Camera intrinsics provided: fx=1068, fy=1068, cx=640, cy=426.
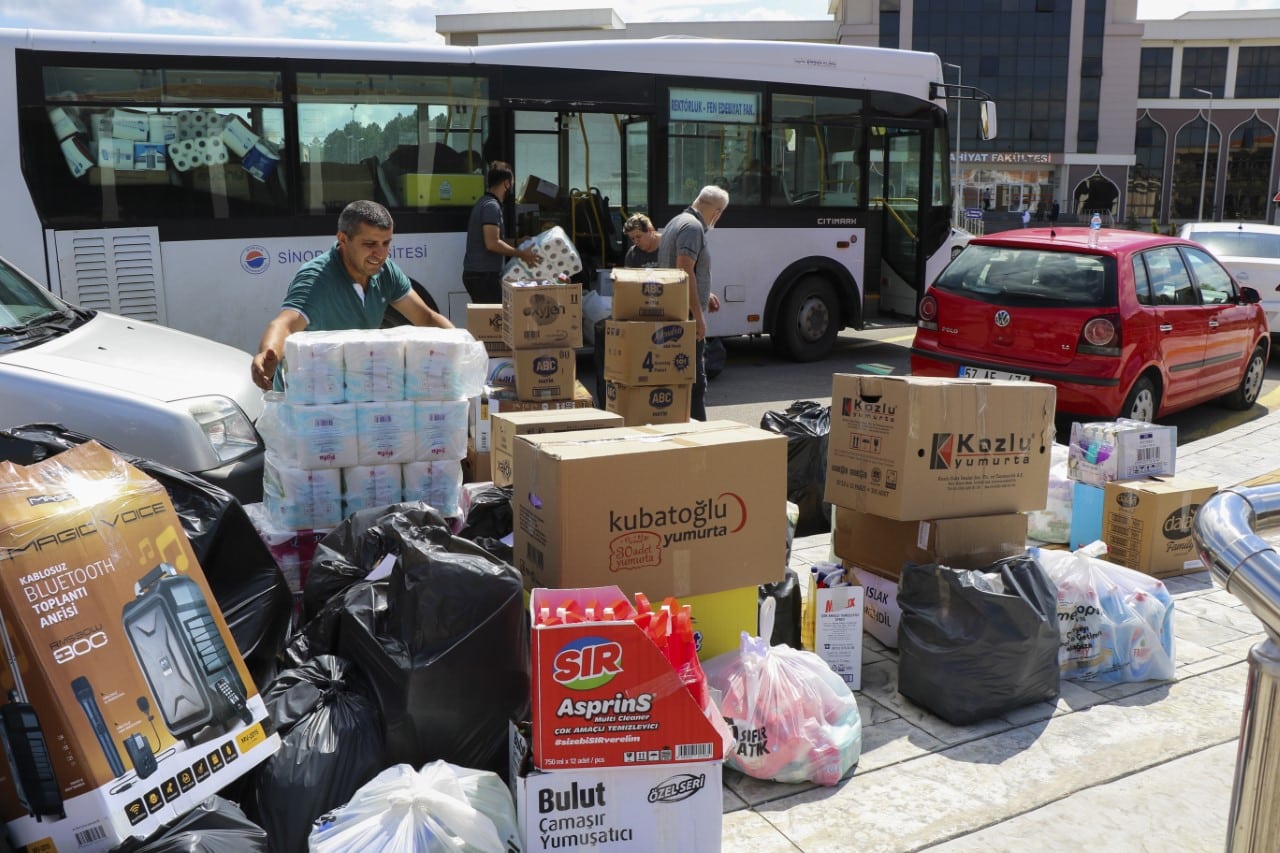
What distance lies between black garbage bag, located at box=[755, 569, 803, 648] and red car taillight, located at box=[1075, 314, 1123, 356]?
428 centimetres

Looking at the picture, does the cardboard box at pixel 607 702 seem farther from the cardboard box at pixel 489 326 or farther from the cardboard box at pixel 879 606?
the cardboard box at pixel 489 326

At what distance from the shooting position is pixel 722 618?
12.1 feet

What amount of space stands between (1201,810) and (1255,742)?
7.64 feet

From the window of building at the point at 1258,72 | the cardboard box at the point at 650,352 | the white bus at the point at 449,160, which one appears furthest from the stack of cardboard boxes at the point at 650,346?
the window of building at the point at 1258,72

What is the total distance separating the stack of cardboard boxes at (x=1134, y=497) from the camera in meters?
5.25

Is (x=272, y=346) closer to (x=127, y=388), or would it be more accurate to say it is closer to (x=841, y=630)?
(x=127, y=388)

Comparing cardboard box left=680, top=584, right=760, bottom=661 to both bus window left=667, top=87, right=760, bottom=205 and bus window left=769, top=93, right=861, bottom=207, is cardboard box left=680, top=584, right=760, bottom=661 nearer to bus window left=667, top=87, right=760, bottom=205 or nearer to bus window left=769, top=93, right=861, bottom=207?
bus window left=667, top=87, right=760, bottom=205

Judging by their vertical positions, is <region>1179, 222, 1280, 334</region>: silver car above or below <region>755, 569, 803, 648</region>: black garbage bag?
above

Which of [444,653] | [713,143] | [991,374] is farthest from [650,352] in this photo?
[713,143]

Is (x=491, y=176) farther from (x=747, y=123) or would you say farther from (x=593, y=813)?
(x=593, y=813)

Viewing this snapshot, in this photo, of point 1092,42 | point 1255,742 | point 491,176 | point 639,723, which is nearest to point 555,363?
point 491,176

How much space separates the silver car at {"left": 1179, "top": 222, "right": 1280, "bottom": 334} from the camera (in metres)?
12.6

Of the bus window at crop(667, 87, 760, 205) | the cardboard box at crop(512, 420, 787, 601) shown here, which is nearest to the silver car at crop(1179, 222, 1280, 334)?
the bus window at crop(667, 87, 760, 205)

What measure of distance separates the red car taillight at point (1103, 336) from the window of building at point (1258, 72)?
79.2 meters
